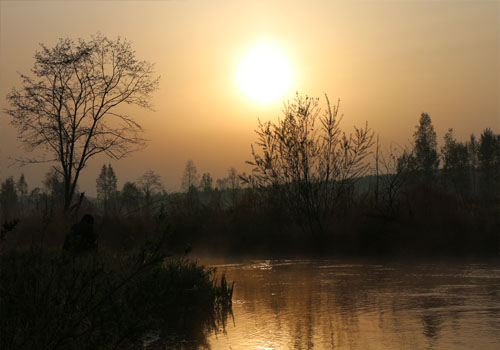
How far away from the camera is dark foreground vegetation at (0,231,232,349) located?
554cm

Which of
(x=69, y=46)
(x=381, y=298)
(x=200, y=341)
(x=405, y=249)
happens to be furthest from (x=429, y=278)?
(x=69, y=46)

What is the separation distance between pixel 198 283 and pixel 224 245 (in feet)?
40.6

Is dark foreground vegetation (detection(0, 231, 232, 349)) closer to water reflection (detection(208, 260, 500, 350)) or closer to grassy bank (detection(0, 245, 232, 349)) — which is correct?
grassy bank (detection(0, 245, 232, 349))

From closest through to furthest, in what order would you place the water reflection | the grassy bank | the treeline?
the grassy bank, the water reflection, the treeline

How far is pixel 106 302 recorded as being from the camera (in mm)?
6695

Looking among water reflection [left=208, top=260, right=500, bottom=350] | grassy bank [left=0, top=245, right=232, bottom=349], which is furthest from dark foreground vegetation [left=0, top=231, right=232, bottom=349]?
water reflection [left=208, top=260, right=500, bottom=350]

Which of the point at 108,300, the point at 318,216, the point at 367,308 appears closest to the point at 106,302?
the point at 108,300

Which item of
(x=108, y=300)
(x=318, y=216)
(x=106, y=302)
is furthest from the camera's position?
(x=318, y=216)

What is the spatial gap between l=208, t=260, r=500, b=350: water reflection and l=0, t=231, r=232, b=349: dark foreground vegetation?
704mm

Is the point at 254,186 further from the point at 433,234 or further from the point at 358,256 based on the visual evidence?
the point at 433,234

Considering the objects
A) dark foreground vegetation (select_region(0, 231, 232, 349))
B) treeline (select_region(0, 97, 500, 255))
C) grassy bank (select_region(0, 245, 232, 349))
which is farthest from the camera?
treeline (select_region(0, 97, 500, 255))

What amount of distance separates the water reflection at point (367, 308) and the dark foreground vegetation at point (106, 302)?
2.31ft

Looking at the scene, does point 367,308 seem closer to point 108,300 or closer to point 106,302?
point 108,300

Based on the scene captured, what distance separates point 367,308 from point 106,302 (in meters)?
5.49
